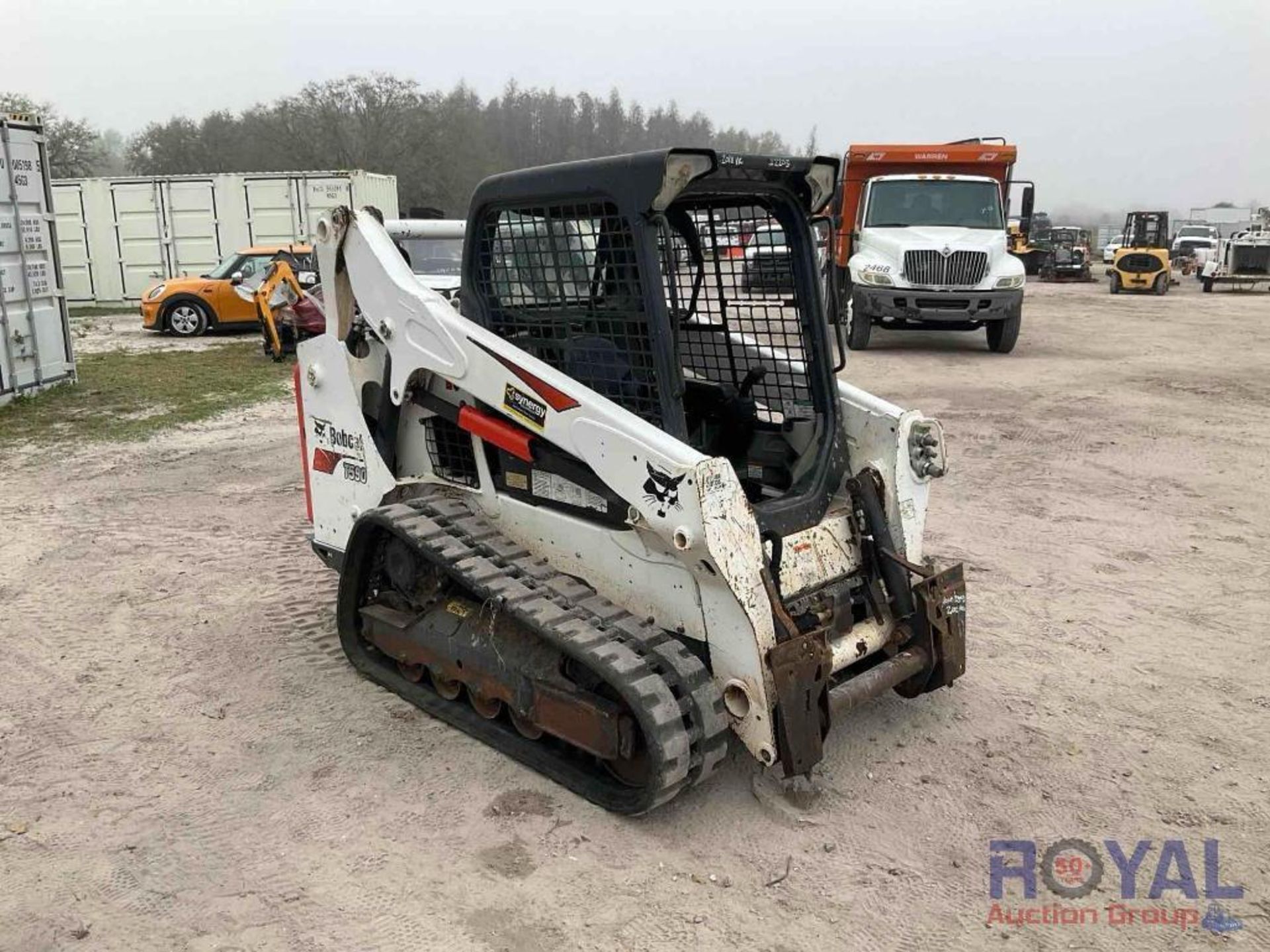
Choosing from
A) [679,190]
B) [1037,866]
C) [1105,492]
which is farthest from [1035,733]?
[1105,492]

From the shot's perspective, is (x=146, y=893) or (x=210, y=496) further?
(x=210, y=496)

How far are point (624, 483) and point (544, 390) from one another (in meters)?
0.50

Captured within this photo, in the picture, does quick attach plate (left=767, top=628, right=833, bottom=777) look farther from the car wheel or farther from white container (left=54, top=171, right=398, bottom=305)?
white container (left=54, top=171, right=398, bottom=305)

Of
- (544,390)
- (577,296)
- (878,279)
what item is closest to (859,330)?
(878,279)

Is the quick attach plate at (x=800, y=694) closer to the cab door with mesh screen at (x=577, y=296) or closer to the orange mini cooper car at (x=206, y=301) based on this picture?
the cab door with mesh screen at (x=577, y=296)

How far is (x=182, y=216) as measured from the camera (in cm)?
2188

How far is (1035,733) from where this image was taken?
157 inches

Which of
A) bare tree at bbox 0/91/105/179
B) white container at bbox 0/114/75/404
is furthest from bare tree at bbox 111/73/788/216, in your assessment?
white container at bbox 0/114/75/404

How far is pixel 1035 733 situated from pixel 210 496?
583 cm

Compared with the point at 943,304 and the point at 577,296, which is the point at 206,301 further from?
the point at 577,296

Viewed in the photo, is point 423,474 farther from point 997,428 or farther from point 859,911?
point 997,428

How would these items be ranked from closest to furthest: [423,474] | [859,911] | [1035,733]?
[859,911] → [1035,733] → [423,474]

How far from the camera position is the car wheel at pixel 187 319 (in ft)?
57.9

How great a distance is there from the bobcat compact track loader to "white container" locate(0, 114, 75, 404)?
810cm
